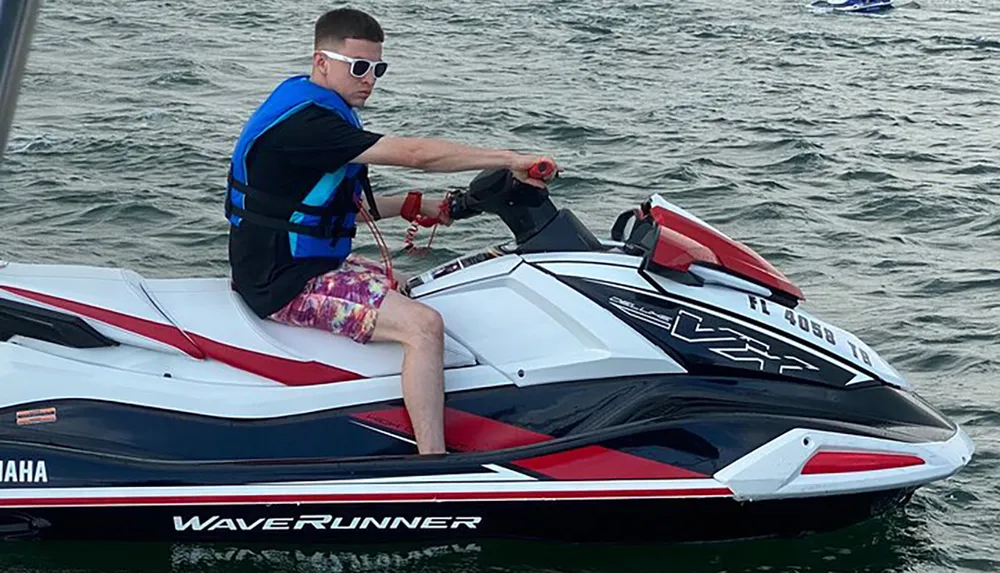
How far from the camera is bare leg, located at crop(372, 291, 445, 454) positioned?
3.95m

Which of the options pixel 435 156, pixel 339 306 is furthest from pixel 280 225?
pixel 435 156

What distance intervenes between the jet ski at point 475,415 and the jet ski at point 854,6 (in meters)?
12.8

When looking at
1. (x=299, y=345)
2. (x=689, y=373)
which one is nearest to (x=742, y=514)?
(x=689, y=373)

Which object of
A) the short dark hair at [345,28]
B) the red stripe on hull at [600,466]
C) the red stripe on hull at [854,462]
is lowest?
the red stripe on hull at [600,466]

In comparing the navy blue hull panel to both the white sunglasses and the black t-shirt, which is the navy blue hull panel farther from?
the white sunglasses

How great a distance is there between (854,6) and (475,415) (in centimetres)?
1326

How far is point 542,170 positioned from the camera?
13.0 ft

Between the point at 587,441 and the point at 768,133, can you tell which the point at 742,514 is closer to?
the point at 587,441

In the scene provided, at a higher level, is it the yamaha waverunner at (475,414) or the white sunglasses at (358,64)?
the white sunglasses at (358,64)

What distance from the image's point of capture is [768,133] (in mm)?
10672

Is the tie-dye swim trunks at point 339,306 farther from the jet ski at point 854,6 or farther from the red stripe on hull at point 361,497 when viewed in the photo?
the jet ski at point 854,6

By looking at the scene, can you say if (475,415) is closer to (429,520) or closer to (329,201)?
(429,520)

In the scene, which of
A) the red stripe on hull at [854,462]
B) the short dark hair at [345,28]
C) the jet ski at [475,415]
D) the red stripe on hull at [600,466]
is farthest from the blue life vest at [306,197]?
the red stripe on hull at [854,462]

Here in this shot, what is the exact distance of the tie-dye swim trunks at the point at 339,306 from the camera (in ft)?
13.2
